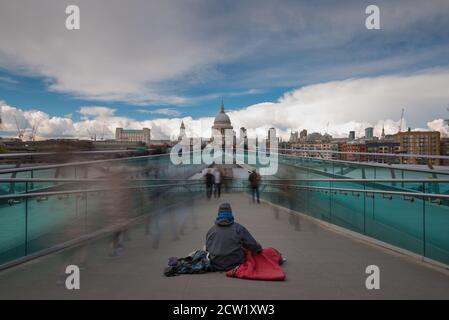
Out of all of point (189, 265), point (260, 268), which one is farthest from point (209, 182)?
point (260, 268)

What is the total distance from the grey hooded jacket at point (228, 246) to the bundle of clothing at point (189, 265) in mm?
99

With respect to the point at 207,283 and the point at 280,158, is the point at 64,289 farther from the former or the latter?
the point at 280,158

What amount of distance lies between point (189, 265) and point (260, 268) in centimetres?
Answer: 92

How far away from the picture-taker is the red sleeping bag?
466 centimetres

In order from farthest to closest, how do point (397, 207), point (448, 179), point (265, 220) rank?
point (265, 220)
point (397, 207)
point (448, 179)

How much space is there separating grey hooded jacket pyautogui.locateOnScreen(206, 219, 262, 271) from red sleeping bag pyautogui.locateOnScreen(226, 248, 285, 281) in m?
0.11

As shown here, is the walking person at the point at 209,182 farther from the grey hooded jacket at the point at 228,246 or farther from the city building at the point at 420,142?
the city building at the point at 420,142

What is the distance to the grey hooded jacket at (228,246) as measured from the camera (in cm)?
505

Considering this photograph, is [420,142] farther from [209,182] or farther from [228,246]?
[228,246]

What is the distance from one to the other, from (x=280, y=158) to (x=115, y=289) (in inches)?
429

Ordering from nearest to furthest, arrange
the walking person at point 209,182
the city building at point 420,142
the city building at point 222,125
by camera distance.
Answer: the walking person at point 209,182 < the city building at point 420,142 < the city building at point 222,125

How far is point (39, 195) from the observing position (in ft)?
19.8

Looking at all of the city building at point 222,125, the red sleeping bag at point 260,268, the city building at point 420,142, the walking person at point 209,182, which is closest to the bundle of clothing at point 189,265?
the red sleeping bag at point 260,268
